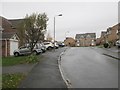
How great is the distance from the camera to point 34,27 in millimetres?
31984

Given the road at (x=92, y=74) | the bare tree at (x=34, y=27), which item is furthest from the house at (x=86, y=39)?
the road at (x=92, y=74)

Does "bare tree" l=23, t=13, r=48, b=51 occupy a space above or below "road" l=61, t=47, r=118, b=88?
above

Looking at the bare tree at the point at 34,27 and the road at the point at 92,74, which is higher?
the bare tree at the point at 34,27

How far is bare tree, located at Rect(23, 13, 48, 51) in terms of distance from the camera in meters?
31.6

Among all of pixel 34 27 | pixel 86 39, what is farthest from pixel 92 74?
pixel 86 39

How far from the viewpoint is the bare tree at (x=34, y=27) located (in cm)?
3161

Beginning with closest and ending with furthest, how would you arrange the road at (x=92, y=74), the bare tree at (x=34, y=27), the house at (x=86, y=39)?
the road at (x=92, y=74) < the bare tree at (x=34, y=27) < the house at (x=86, y=39)

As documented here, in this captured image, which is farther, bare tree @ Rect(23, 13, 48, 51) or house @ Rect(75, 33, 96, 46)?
house @ Rect(75, 33, 96, 46)


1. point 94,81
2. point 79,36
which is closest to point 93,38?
point 79,36

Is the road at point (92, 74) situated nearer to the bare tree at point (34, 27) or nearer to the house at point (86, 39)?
the bare tree at point (34, 27)

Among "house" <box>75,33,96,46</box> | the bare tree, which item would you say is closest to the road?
the bare tree

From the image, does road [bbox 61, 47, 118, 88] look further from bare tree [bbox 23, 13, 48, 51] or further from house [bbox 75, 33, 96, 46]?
house [bbox 75, 33, 96, 46]

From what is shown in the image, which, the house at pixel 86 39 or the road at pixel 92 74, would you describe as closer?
the road at pixel 92 74

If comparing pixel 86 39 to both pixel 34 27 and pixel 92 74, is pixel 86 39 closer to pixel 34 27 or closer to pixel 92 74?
pixel 34 27
